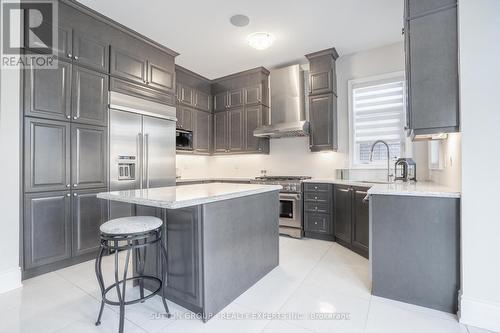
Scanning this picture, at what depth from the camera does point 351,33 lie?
11.0ft

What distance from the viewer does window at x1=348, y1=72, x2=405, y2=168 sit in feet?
11.8

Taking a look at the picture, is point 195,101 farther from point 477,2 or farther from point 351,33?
point 477,2

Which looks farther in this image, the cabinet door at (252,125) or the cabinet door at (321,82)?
the cabinet door at (252,125)

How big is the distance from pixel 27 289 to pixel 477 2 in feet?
13.9

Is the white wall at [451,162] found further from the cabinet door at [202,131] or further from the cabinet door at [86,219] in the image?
the cabinet door at [202,131]

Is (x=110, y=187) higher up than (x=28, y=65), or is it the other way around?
(x=28, y=65)

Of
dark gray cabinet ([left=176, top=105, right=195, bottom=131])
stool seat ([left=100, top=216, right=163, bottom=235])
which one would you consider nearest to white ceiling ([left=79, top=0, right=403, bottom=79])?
dark gray cabinet ([left=176, top=105, right=195, bottom=131])

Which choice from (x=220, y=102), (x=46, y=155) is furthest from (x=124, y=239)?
(x=220, y=102)

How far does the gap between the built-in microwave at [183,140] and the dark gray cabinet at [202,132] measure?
14 cm

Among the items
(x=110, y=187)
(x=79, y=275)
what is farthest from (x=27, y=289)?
(x=110, y=187)

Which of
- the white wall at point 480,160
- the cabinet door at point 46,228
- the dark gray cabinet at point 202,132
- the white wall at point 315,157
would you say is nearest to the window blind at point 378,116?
the white wall at point 315,157

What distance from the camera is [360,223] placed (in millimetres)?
2992

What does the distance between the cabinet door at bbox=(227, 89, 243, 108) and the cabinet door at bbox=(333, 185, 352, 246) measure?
8.22ft

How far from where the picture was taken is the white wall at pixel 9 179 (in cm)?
214
